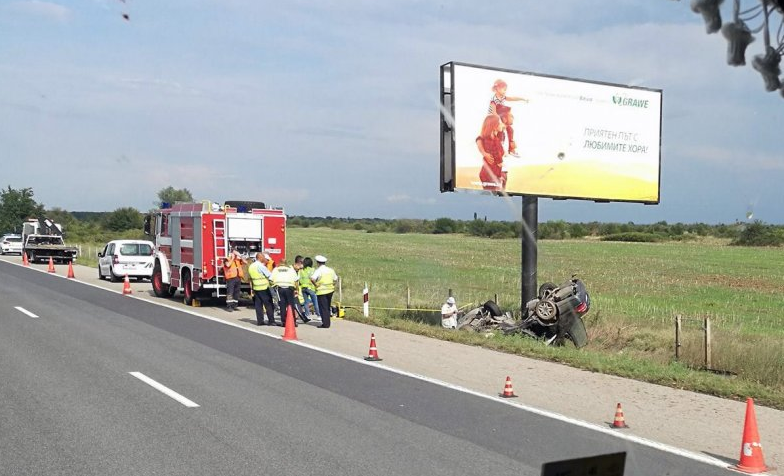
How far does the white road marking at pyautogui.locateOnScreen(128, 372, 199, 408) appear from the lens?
30.2 feet

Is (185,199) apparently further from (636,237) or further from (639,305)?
(639,305)

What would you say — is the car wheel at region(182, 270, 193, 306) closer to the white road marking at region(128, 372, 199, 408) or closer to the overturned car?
the overturned car

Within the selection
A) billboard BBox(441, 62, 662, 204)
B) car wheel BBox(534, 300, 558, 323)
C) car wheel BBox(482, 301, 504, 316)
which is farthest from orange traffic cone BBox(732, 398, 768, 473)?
billboard BBox(441, 62, 662, 204)

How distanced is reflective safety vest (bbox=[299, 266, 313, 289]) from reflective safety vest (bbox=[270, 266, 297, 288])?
1.98 feet

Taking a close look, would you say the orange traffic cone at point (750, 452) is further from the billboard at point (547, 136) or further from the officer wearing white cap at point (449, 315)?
the billboard at point (547, 136)

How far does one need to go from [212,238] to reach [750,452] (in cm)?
1656

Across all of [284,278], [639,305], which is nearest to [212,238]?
[284,278]

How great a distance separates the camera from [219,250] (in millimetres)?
21297

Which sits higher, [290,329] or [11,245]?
[290,329]

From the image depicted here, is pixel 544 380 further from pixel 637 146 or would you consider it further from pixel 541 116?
pixel 637 146

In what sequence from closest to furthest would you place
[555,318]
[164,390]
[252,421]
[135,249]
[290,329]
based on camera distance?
[252,421] → [164,390] → [290,329] → [555,318] → [135,249]

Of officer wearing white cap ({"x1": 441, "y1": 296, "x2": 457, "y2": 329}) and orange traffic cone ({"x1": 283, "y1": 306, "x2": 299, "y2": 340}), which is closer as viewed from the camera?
orange traffic cone ({"x1": 283, "y1": 306, "x2": 299, "y2": 340})

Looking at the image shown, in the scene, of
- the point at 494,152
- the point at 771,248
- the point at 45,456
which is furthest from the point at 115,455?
the point at 771,248

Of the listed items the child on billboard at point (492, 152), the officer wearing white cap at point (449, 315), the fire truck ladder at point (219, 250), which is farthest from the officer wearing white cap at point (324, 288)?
the fire truck ladder at point (219, 250)
